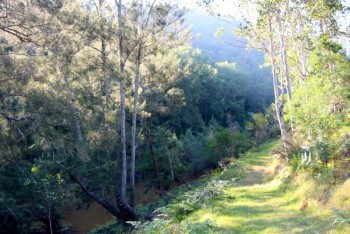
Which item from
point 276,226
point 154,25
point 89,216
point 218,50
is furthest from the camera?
point 218,50

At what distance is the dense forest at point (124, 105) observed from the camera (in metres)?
9.71

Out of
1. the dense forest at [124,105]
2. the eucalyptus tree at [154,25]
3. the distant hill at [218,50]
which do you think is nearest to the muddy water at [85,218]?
the dense forest at [124,105]

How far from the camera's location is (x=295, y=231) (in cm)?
683

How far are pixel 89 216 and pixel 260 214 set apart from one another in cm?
1995

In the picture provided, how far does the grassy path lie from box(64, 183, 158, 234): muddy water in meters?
14.1

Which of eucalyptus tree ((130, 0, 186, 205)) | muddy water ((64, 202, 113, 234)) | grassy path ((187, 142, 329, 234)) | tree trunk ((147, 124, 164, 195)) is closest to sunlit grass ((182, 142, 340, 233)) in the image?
grassy path ((187, 142, 329, 234))

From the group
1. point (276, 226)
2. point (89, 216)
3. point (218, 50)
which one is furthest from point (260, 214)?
point (218, 50)

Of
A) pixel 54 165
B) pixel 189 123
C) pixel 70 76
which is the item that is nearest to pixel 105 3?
pixel 70 76

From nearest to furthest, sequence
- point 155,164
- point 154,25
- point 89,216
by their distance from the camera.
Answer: point 154,25 < point 155,164 < point 89,216

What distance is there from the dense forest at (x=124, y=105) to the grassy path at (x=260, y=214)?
155 mm

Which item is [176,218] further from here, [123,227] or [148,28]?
[148,28]

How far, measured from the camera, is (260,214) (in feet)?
29.1

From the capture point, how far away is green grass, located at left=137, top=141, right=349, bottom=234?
22.2ft

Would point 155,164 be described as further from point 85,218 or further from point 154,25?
point 154,25
